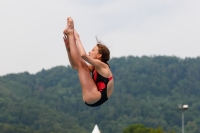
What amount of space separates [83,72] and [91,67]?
26.1 inches

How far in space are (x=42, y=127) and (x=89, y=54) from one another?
17652 cm

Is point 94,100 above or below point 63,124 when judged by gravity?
below

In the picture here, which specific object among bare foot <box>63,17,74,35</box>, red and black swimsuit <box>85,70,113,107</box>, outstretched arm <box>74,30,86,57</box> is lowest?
red and black swimsuit <box>85,70,113,107</box>

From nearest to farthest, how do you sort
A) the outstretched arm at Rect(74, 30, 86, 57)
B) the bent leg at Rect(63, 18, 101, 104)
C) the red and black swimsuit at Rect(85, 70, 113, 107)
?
1. the outstretched arm at Rect(74, 30, 86, 57)
2. the bent leg at Rect(63, 18, 101, 104)
3. the red and black swimsuit at Rect(85, 70, 113, 107)

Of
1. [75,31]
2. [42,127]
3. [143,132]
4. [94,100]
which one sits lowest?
[94,100]

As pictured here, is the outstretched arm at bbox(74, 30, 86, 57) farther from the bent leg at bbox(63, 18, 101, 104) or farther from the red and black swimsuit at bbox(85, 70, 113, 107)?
the red and black swimsuit at bbox(85, 70, 113, 107)

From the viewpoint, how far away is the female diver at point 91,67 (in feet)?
52.3

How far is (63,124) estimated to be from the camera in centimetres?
19488

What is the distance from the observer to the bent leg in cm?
1593

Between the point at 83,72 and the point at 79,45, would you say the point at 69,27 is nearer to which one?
the point at 79,45

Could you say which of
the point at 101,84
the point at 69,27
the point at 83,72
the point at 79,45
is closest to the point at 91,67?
the point at 101,84

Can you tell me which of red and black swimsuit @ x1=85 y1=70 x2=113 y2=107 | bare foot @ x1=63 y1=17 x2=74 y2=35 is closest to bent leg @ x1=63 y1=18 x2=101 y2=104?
bare foot @ x1=63 y1=17 x2=74 y2=35

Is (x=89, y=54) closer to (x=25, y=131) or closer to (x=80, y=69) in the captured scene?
(x=80, y=69)

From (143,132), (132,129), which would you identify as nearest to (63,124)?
(132,129)
